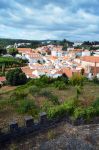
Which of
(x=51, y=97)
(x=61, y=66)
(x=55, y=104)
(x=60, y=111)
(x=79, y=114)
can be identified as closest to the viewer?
(x=79, y=114)

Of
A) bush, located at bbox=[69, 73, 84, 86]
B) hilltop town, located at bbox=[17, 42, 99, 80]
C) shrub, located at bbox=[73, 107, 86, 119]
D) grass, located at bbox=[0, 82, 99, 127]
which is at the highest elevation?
shrub, located at bbox=[73, 107, 86, 119]

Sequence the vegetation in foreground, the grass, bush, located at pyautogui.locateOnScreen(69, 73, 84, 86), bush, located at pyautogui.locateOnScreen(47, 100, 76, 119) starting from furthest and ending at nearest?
bush, located at pyautogui.locateOnScreen(69, 73, 84, 86), the grass, the vegetation in foreground, bush, located at pyautogui.locateOnScreen(47, 100, 76, 119)

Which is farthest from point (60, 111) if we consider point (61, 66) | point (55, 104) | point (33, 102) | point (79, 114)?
point (61, 66)

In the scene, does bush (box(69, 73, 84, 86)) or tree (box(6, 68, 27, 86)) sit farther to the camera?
tree (box(6, 68, 27, 86))

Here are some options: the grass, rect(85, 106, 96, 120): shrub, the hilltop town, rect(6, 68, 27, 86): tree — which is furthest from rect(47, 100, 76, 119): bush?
rect(6, 68, 27, 86): tree

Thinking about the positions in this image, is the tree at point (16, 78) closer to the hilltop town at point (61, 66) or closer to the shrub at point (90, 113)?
the hilltop town at point (61, 66)

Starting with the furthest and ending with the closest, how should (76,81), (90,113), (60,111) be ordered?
(76,81) < (90,113) < (60,111)

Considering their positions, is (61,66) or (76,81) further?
(61,66)

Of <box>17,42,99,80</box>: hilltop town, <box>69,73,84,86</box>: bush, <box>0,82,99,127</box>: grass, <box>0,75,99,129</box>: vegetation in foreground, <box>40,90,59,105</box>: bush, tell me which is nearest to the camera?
<box>0,75,99,129</box>: vegetation in foreground

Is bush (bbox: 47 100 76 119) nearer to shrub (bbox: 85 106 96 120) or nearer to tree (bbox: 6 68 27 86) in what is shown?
shrub (bbox: 85 106 96 120)

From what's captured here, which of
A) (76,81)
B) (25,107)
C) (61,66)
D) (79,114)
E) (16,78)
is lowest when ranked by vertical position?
(61,66)

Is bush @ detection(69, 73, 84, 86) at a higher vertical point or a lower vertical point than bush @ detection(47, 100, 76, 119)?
lower

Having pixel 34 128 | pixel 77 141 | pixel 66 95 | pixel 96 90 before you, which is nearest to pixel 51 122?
pixel 34 128

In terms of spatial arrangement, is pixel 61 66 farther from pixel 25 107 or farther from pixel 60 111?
pixel 60 111
